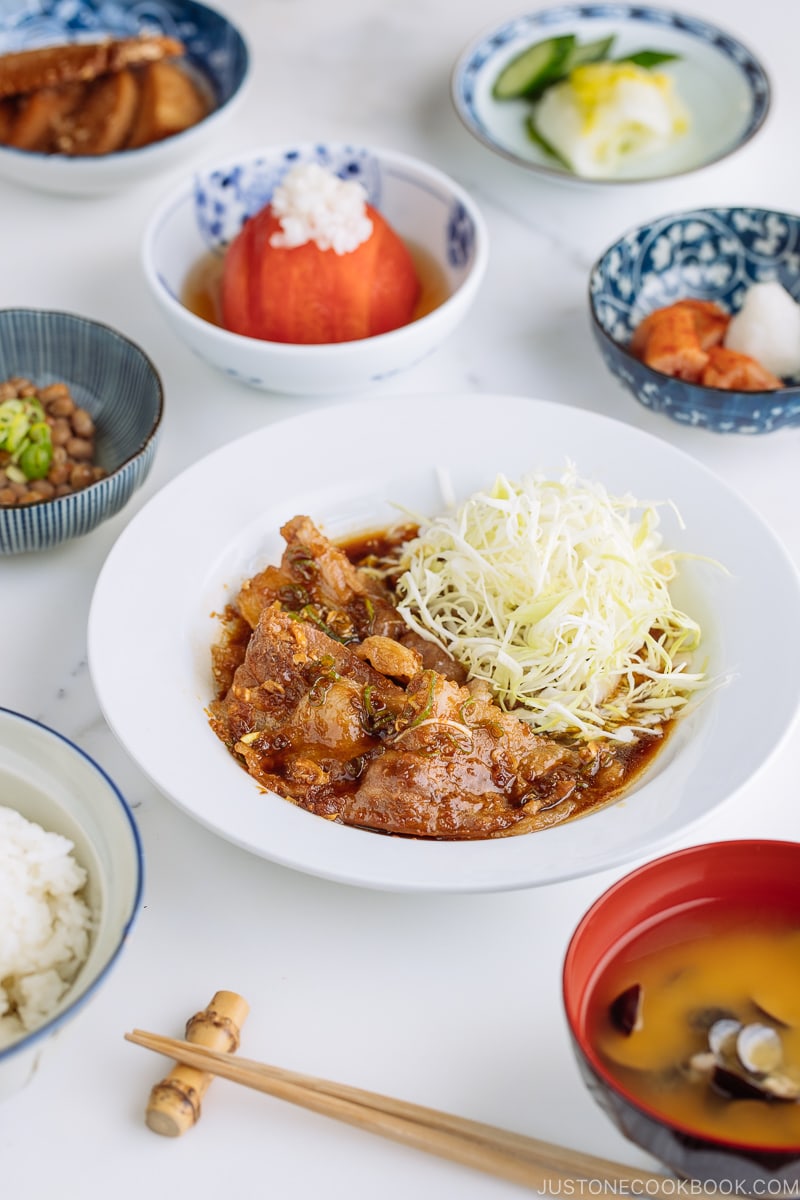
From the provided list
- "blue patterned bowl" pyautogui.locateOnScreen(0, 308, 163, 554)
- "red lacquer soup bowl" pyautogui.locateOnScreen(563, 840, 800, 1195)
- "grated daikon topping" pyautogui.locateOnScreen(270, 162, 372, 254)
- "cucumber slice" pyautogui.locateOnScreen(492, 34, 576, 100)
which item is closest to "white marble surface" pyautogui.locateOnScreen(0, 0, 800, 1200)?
"blue patterned bowl" pyautogui.locateOnScreen(0, 308, 163, 554)

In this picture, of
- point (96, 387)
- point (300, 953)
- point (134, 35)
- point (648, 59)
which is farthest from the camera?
point (134, 35)

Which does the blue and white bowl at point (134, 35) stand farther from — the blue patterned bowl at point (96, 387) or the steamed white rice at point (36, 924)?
the steamed white rice at point (36, 924)

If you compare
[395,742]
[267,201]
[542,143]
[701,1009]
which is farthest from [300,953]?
[542,143]

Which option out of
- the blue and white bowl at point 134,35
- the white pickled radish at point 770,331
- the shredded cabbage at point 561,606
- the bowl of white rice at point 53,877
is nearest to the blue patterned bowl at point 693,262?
the white pickled radish at point 770,331

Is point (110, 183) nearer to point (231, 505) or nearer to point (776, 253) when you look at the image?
point (231, 505)

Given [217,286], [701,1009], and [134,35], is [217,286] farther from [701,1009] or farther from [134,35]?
[701,1009]

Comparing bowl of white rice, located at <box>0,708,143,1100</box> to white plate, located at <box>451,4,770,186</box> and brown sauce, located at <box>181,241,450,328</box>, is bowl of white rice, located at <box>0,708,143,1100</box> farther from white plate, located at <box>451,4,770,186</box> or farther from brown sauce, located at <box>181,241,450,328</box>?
white plate, located at <box>451,4,770,186</box>

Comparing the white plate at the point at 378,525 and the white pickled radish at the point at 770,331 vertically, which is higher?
the white pickled radish at the point at 770,331
